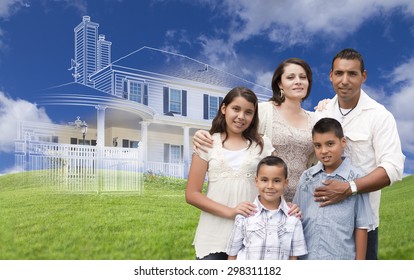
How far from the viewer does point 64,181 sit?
5.69 m

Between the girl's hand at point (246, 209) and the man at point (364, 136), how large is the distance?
0.98ft

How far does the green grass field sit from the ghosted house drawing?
0.40 m

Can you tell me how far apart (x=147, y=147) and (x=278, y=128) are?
11.1 feet

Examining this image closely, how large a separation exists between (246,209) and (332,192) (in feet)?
1.24

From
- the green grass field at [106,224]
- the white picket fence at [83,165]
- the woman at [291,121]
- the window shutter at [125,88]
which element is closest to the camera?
the woman at [291,121]

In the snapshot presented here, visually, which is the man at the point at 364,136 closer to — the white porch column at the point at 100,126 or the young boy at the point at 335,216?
the young boy at the point at 335,216

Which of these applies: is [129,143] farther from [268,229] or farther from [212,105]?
[268,229]

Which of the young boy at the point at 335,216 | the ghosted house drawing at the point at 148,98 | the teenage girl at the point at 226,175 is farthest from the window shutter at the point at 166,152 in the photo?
the young boy at the point at 335,216

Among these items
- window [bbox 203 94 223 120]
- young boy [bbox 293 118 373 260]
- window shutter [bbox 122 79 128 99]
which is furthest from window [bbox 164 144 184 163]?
young boy [bbox 293 118 373 260]

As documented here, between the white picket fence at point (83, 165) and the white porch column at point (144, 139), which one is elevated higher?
the white porch column at point (144, 139)

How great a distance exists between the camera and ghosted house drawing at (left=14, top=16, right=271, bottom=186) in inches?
213

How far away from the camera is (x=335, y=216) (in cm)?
244

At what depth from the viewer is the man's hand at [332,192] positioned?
7.90ft
